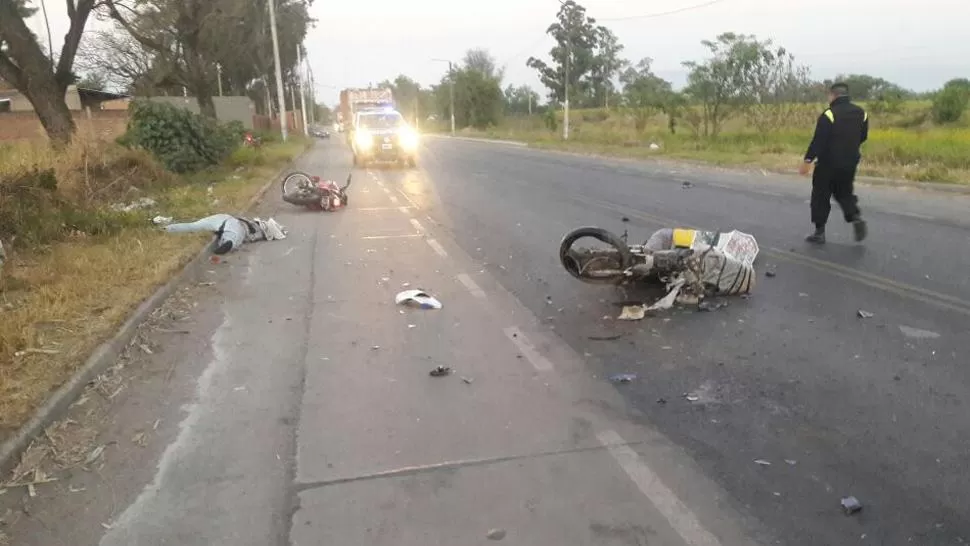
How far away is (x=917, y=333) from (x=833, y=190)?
170 inches

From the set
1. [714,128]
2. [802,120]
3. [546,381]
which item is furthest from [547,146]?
[546,381]

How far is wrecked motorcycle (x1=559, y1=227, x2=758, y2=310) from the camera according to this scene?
7090 millimetres

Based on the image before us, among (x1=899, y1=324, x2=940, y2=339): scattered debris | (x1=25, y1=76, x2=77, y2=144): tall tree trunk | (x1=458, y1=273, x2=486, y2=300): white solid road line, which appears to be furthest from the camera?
(x1=25, y1=76, x2=77, y2=144): tall tree trunk

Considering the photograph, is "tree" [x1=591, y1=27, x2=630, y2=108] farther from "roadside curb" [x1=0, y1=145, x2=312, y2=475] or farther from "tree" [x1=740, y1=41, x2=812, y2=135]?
"roadside curb" [x1=0, y1=145, x2=312, y2=475]

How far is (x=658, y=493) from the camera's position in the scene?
370cm

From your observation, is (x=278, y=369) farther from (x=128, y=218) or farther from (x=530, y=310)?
(x=128, y=218)

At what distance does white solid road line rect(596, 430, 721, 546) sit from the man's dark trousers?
6.74 m

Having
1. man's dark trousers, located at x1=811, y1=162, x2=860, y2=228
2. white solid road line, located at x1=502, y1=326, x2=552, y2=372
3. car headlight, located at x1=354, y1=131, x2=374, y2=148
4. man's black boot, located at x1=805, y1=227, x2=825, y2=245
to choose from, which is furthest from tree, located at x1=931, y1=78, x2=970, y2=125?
white solid road line, located at x1=502, y1=326, x2=552, y2=372

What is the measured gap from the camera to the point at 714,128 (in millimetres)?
33969

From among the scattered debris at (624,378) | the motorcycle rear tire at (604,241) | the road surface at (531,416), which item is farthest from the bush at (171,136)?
the scattered debris at (624,378)

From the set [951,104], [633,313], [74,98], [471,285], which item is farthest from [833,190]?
[74,98]

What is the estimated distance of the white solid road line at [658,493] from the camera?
11.0 feet

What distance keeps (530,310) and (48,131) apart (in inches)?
703

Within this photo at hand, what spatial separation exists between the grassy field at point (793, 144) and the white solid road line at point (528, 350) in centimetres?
1390
